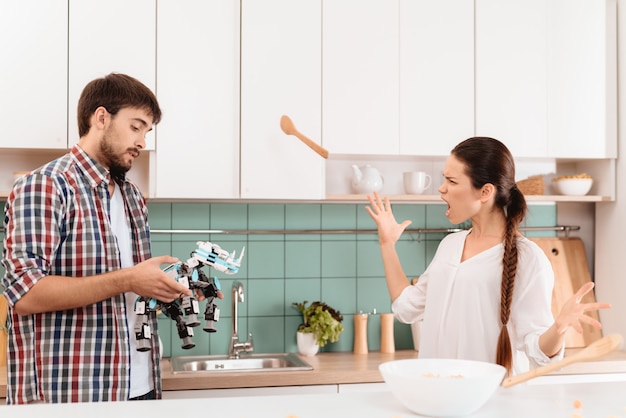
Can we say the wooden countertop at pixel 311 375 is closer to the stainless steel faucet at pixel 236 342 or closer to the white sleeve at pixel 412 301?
the stainless steel faucet at pixel 236 342

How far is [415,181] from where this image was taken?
126 inches

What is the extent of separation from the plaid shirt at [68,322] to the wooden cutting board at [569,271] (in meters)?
2.22

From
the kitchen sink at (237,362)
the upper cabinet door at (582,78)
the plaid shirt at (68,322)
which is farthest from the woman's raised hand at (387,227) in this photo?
the upper cabinet door at (582,78)

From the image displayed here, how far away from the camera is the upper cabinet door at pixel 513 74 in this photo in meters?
3.18

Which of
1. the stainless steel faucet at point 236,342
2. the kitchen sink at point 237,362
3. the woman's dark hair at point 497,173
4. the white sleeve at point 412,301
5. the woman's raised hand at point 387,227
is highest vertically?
the woman's dark hair at point 497,173

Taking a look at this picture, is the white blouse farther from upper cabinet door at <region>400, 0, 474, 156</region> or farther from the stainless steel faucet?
the stainless steel faucet

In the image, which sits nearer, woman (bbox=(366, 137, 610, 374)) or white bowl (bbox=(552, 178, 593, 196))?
woman (bbox=(366, 137, 610, 374))

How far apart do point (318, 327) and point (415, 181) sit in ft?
2.51

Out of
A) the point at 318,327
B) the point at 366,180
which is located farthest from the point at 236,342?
the point at 366,180

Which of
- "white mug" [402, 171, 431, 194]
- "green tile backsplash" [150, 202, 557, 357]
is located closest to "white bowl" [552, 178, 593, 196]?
"green tile backsplash" [150, 202, 557, 357]

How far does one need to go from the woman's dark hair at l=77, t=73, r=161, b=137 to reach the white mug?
1421 millimetres

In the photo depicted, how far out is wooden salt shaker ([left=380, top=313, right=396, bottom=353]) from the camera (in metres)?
3.30

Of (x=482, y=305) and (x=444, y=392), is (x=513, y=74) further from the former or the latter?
(x=444, y=392)

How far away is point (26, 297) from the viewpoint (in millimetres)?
1870
